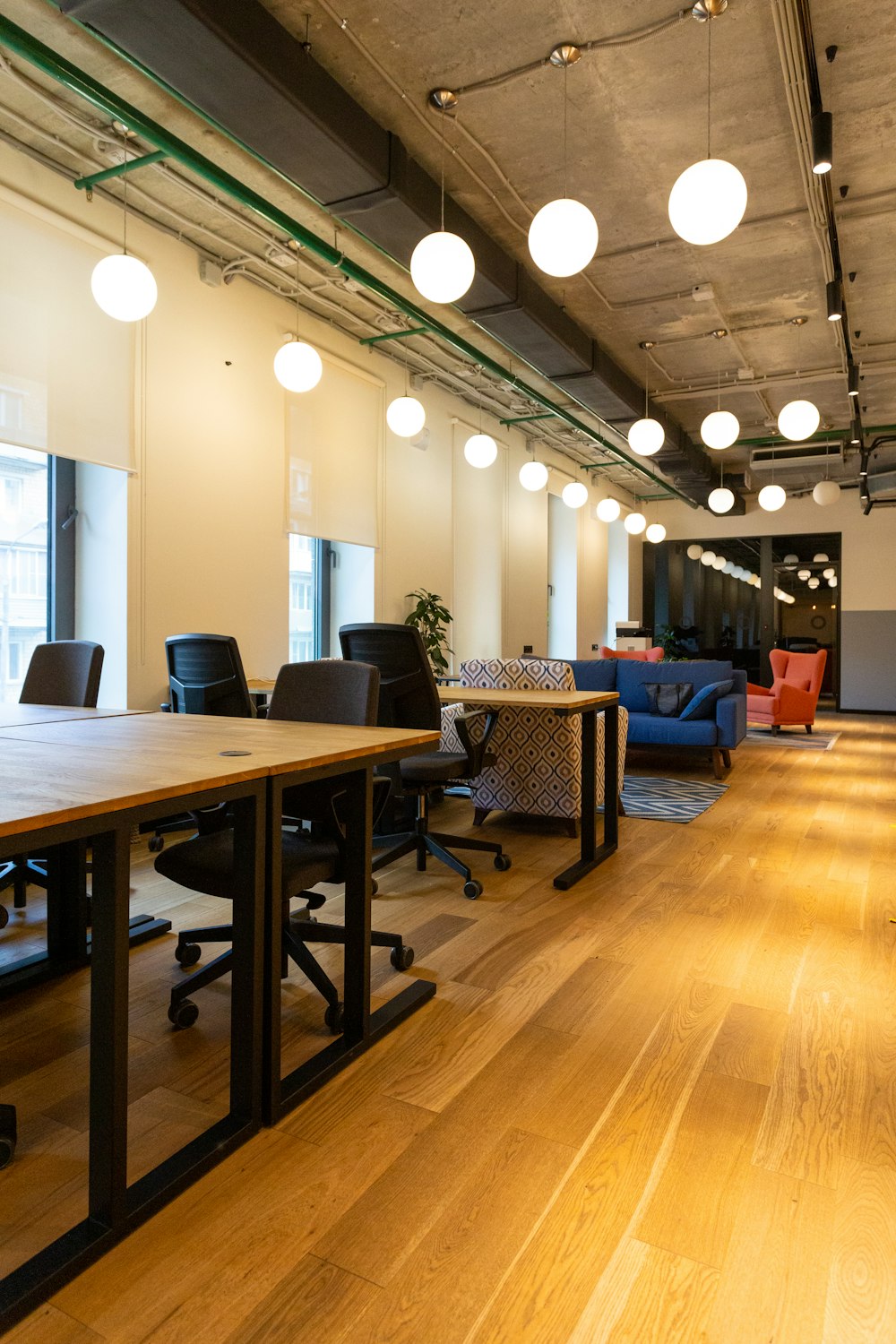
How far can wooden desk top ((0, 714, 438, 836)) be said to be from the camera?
1.43m

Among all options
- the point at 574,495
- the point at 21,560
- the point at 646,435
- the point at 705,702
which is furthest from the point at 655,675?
the point at 21,560

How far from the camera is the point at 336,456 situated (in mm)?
6812

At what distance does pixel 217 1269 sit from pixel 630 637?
11.4 metres

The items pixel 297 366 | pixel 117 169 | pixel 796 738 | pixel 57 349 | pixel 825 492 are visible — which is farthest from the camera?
pixel 796 738

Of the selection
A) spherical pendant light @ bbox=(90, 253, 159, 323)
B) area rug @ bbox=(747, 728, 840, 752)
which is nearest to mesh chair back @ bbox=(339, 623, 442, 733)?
spherical pendant light @ bbox=(90, 253, 159, 323)

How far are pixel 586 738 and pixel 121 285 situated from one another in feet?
9.72

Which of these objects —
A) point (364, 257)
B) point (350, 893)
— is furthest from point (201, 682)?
point (364, 257)

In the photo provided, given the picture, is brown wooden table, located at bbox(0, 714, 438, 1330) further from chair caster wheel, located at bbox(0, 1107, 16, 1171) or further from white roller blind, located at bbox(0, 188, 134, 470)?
white roller blind, located at bbox(0, 188, 134, 470)

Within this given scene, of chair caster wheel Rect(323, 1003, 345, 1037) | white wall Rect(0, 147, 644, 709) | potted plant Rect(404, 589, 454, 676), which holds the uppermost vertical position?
white wall Rect(0, 147, 644, 709)

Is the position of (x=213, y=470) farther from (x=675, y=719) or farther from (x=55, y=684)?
(x=675, y=719)

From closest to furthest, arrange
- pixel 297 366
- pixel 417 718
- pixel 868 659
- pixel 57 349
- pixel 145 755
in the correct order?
pixel 145 755, pixel 417 718, pixel 57 349, pixel 297 366, pixel 868 659

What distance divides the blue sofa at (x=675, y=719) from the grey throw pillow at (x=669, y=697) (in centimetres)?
7

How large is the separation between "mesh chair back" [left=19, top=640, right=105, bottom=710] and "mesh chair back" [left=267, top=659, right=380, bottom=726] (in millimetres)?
916

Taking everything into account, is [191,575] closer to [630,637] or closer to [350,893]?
[350,893]
